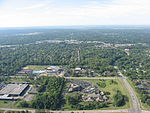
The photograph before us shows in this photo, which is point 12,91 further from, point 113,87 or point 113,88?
point 113,87

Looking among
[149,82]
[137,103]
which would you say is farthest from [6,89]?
[149,82]

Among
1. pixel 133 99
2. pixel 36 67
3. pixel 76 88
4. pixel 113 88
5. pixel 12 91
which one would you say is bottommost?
pixel 133 99

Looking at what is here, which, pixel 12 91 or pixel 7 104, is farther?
pixel 12 91

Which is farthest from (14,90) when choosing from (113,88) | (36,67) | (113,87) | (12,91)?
(113,87)

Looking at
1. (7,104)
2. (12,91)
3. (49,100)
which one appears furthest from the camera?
(12,91)

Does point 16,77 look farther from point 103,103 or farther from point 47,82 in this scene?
point 103,103

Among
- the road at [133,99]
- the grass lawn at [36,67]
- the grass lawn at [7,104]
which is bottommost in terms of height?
the grass lawn at [7,104]

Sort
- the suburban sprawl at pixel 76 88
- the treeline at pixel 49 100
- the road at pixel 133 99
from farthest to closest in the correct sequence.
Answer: the suburban sprawl at pixel 76 88 → the treeline at pixel 49 100 → the road at pixel 133 99

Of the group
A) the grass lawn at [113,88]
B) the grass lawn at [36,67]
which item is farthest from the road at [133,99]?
the grass lawn at [36,67]

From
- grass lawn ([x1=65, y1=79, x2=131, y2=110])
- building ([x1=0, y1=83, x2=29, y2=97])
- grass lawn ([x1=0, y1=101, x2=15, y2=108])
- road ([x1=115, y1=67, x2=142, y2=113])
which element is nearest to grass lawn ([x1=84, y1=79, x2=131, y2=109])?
grass lawn ([x1=65, y1=79, x2=131, y2=110])

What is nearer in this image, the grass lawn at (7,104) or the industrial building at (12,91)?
the grass lawn at (7,104)

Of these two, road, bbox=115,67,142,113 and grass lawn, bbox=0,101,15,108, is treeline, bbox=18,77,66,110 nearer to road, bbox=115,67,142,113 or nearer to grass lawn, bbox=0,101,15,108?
grass lawn, bbox=0,101,15,108

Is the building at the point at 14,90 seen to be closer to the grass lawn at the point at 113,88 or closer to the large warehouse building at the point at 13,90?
the large warehouse building at the point at 13,90
